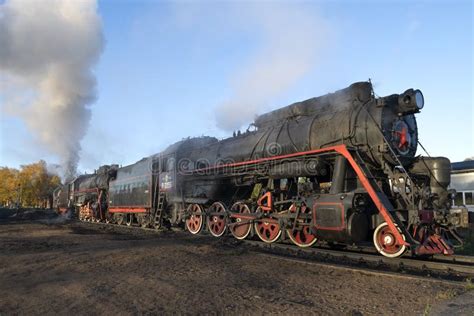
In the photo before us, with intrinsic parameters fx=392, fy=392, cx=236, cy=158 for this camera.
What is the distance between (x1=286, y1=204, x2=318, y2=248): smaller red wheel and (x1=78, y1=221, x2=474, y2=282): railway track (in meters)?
0.45

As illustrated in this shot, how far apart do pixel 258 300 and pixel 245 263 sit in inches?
106

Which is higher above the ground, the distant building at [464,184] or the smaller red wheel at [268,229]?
the distant building at [464,184]

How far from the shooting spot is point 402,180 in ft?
27.7

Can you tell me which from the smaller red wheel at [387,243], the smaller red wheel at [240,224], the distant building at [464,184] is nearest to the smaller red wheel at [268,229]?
the smaller red wheel at [240,224]

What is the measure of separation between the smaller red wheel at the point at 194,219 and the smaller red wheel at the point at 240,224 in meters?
1.76

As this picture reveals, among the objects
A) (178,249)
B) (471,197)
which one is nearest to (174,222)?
(178,249)

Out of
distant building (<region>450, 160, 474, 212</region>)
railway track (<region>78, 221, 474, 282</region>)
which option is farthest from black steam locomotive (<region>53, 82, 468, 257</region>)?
distant building (<region>450, 160, 474, 212</region>)

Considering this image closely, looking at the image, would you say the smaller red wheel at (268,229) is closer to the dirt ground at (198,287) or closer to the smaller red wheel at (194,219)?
the dirt ground at (198,287)

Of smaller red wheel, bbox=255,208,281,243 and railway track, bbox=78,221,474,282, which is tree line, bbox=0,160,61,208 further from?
railway track, bbox=78,221,474,282

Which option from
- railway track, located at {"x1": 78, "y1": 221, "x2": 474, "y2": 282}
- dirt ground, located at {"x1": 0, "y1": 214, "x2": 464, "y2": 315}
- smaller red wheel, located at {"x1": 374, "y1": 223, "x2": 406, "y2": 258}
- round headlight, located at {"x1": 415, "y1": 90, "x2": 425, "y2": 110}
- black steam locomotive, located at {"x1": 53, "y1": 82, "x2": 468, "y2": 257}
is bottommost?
dirt ground, located at {"x1": 0, "y1": 214, "x2": 464, "y2": 315}

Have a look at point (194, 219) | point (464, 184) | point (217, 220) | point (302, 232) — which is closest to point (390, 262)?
point (302, 232)

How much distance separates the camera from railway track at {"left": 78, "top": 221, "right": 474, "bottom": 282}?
684cm

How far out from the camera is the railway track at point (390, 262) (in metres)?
6.84

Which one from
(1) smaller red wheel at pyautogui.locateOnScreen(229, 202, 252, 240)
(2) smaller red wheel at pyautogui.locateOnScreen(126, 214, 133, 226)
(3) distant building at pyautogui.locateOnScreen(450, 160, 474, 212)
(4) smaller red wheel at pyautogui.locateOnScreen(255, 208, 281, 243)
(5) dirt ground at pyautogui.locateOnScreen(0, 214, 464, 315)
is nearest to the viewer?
(5) dirt ground at pyautogui.locateOnScreen(0, 214, 464, 315)
